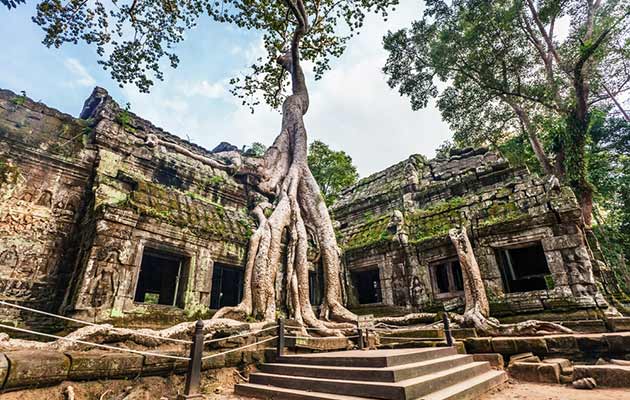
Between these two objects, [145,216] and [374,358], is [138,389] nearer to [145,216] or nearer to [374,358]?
[374,358]

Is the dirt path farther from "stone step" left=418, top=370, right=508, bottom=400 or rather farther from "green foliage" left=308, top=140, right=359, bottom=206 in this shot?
"green foliage" left=308, top=140, right=359, bottom=206

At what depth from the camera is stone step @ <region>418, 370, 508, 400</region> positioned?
2.92 m

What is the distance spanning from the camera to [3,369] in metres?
2.62

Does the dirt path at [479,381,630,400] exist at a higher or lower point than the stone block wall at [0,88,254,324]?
lower

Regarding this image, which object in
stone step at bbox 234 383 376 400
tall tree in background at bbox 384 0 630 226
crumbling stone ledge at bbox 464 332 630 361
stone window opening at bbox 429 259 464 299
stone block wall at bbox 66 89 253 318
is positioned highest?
tall tree in background at bbox 384 0 630 226

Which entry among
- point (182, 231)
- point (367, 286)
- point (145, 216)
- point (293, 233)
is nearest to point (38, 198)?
point (145, 216)

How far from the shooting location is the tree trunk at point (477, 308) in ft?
17.6

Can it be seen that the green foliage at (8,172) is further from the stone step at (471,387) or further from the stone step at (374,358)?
the stone step at (471,387)

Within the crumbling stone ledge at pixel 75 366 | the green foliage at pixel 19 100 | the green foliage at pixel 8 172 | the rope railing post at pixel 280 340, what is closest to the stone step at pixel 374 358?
the rope railing post at pixel 280 340

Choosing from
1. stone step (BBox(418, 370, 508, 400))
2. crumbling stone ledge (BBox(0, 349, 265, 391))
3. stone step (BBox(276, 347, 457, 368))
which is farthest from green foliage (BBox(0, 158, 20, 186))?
stone step (BBox(418, 370, 508, 400))

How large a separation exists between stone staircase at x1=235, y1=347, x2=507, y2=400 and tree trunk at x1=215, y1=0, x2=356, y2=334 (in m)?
1.99

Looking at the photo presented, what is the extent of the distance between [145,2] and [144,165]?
5.45 meters

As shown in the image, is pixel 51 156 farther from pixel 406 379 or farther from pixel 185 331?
pixel 406 379

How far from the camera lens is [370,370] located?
10.3ft
